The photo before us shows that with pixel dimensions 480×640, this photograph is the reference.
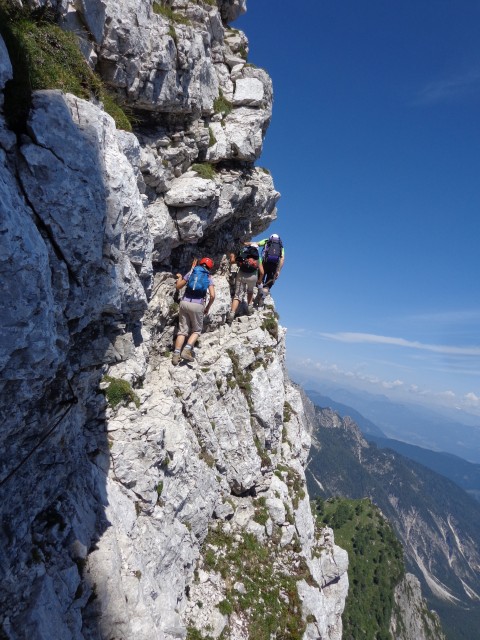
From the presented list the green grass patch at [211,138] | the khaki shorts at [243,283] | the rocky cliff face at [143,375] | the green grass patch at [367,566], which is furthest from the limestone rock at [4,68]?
the green grass patch at [367,566]

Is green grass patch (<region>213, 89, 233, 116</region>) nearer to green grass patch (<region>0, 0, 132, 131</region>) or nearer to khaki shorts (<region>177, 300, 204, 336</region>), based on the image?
green grass patch (<region>0, 0, 132, 131</region>)

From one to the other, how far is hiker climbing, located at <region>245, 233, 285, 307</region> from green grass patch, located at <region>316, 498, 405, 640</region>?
119 meters

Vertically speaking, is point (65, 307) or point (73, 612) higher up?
point (65, 307)

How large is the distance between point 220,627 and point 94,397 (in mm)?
10155

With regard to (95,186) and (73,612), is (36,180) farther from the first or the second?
(73,612)

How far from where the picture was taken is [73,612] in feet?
29.5

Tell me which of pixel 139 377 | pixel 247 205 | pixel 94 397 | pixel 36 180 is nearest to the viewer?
pixel 36 180

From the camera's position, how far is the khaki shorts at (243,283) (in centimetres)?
2269

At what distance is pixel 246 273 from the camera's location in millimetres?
22672

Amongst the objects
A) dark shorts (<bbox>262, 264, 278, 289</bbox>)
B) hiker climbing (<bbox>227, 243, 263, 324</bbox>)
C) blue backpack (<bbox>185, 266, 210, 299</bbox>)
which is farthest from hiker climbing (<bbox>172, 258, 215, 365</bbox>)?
dark shorts (<bbox>262, 264, 278, 289</bbox>)

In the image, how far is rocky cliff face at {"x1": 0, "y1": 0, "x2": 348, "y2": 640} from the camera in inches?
301

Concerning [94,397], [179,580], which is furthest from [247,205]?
[179,580]

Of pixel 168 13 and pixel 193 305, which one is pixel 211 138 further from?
pixel 193 305

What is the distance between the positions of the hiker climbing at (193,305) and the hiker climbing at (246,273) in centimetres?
530
